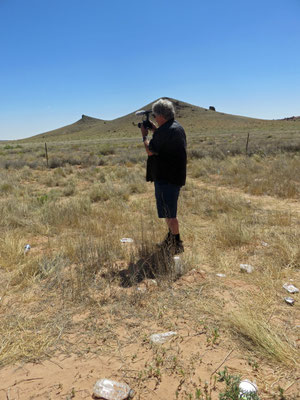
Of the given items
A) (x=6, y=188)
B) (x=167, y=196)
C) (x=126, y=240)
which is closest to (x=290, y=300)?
(x=167, y=196)

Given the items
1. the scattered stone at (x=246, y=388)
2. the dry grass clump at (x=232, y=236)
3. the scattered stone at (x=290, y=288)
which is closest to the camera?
the scattered stone at (x=246, y=388)

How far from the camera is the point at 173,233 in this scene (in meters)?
3.62

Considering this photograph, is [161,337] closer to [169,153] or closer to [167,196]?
[167,196]

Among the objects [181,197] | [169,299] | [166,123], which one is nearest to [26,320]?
[169,299]

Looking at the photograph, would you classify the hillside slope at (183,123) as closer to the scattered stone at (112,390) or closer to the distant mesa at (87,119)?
the distant mesa at (87,119)

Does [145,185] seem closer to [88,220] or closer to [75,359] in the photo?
[88,220]

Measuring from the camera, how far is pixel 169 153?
3209 mm

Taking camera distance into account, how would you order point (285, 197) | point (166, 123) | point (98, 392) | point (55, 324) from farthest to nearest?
point (285, 197)
point (166, 123)
point (55, 324)
point (98, 392)

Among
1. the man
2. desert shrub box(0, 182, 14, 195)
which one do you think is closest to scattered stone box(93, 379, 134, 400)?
the man

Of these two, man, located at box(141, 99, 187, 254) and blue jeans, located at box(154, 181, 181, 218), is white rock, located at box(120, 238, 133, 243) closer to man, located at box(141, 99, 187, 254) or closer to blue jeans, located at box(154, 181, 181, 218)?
man, located at box(141, 99, 187, 254)

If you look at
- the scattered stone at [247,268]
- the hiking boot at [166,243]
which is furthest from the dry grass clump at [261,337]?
the hiking boot at [166,243]

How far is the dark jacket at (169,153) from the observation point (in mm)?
3139

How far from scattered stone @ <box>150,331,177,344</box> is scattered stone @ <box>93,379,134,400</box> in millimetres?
434

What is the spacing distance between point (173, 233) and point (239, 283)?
1.11m
